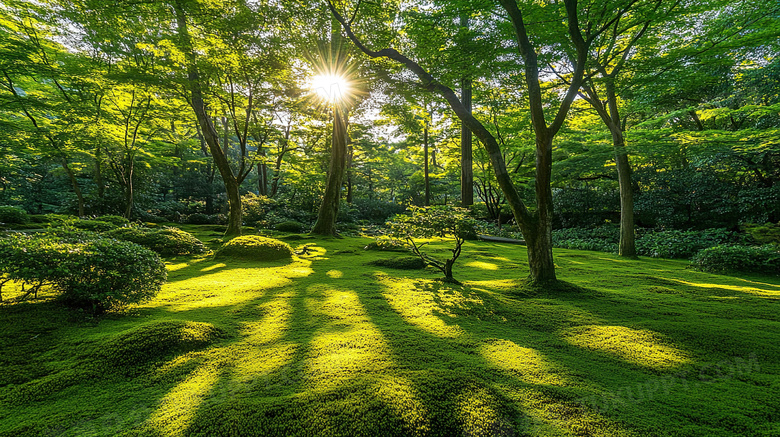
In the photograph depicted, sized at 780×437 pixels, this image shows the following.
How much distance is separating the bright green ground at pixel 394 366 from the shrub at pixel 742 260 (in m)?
3.29

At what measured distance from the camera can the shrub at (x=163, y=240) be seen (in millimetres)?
5992

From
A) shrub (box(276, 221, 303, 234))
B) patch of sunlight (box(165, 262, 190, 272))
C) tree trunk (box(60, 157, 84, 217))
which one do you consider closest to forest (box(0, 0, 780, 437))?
patch of sunlight (box(165, 262, 190, 272))

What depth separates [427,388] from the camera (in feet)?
5.29

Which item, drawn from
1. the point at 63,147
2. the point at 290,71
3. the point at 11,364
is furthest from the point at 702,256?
the point at 63,147

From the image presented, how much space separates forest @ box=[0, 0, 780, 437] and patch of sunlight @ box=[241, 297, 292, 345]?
0.11ft

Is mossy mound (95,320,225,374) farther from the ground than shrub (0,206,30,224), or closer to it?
closer to it

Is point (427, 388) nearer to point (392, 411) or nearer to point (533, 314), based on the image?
point (392, 411)

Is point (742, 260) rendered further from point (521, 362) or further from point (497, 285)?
point (521, 362)

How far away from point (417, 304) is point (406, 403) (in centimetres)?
190

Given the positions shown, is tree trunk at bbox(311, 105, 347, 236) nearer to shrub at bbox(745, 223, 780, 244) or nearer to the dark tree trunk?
the dark tree trunk

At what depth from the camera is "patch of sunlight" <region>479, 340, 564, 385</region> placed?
5.99ft

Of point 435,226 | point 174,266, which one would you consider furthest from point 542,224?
point 174,266

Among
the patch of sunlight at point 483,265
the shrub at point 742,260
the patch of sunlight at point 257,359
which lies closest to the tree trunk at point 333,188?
the patch of sunlight at point 483,265

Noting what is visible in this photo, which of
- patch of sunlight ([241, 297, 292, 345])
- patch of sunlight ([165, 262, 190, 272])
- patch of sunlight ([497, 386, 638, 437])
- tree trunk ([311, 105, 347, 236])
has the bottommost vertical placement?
patch of sunlight ([241, 297, 292, 345])
